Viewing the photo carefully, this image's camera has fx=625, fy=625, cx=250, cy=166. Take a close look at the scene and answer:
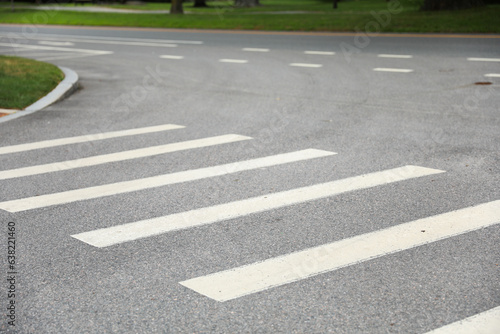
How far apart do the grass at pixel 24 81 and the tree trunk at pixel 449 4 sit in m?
17.0

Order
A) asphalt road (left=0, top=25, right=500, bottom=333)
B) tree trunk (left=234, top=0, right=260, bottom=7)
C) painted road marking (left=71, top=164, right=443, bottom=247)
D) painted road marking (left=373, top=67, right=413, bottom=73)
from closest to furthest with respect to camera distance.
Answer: asphalt road (left=0, top=25, right=500, bottom=333)
painted road marking (left=71, top=164, right=443, bottom=247)
painted road marking (left=373, top=67, right=413, bottom=73)
tree trunk (left=234, top=0, right=260, bottom=7)

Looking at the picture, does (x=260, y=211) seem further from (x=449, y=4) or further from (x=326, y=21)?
(x=449, y=4)

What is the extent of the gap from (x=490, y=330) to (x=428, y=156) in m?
3.56

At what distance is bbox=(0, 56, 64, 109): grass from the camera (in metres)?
10.2

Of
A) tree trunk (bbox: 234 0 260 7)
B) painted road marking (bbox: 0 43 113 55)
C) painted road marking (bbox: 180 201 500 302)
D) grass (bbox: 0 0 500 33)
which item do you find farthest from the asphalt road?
A: tree trunk (bbox: 234 0 260 7)

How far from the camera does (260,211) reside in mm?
5152

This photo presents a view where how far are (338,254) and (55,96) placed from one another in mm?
7696

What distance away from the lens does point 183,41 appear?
68.2ft

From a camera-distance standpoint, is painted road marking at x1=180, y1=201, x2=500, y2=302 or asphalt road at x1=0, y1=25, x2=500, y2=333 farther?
painted road marking at x1=180, y1=201, x2=500, y2=302

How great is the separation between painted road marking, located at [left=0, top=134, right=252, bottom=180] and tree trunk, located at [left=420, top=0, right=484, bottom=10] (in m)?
19.9

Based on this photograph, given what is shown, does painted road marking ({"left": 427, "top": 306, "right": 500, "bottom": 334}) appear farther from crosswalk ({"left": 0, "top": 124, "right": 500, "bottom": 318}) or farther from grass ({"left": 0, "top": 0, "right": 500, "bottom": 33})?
grass ({"left": 0, "top": 0, "right": 500, "bottom": 33})

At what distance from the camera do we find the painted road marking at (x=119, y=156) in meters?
6.53

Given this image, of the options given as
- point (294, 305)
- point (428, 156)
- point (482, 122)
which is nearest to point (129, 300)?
point (294, 305)

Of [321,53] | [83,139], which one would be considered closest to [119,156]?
[83,139]
